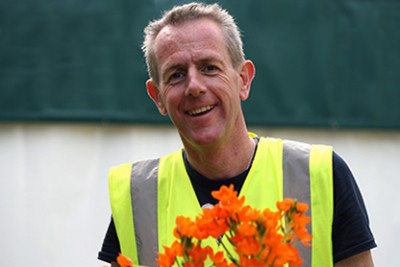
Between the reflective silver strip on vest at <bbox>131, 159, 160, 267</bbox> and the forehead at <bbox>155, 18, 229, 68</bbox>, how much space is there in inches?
12.1

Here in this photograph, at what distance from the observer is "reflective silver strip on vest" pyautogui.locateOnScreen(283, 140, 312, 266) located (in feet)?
4.75

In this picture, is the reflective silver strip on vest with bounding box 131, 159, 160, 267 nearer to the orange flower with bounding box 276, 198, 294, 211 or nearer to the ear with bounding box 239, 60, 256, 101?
the ear with bounding box 239, 60, 256, 101

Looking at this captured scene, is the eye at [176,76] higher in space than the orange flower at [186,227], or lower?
higher

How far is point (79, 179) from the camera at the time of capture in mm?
3002

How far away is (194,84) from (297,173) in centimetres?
34

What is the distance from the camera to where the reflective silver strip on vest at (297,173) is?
4.75ft

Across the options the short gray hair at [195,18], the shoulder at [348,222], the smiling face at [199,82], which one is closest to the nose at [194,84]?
the smiling face at [199,82]

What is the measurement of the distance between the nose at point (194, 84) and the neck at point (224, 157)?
147 mm

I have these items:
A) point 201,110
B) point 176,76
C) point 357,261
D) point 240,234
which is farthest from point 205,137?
point 240,234

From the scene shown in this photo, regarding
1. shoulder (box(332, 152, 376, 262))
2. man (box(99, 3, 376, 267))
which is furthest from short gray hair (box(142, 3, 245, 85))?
shoulder (box(332, 152, 376, 262))

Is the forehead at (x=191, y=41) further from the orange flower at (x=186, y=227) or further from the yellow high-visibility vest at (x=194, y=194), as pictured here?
the orange flower at (x=186, y=227)

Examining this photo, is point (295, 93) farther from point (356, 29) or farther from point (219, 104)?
point (219, 104)

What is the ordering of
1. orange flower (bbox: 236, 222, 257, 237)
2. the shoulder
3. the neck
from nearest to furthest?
orange flower (bbox: 236, 222, 257, 237) < the shoulder < the neck

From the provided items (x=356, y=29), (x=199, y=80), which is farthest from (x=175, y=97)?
(x=356, y=29)
